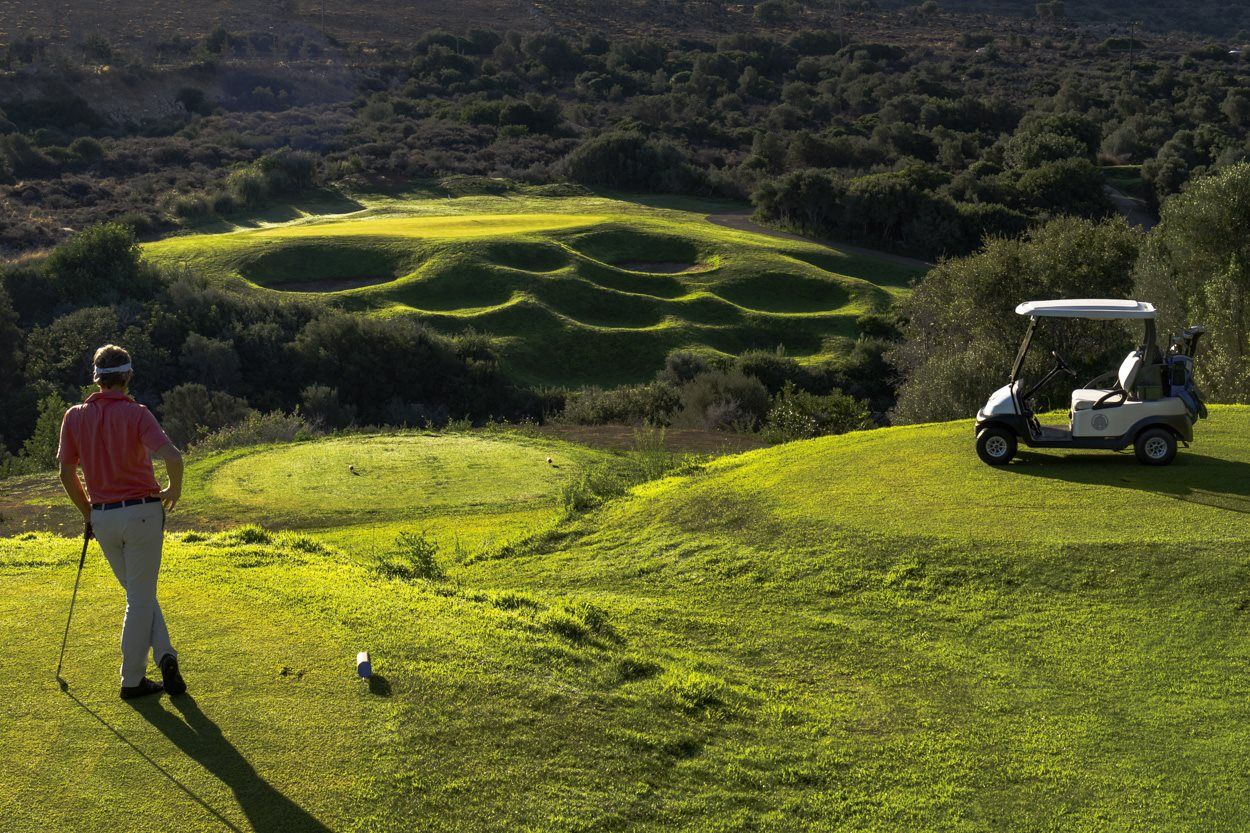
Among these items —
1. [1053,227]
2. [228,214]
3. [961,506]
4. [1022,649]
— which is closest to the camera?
[1022,649]

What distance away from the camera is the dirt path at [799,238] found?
222 ft

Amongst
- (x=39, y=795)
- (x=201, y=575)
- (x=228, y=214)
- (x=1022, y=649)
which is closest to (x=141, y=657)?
(x=39, y=795)

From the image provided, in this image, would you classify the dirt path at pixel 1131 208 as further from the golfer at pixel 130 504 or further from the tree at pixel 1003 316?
the golfer at pixel 130 504

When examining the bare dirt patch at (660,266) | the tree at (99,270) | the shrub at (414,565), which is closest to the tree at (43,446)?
the shrub at (414,565)

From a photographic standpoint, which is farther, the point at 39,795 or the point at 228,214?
the point at 228,214

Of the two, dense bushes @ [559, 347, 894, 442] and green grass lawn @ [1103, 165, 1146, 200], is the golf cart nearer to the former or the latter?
dense bushes @ [559, 347, 894, 442]

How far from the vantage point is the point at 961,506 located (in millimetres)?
13617

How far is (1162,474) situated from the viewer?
46.6 feet

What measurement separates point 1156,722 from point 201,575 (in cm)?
780

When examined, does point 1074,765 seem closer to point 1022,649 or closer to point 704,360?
point 1022,649

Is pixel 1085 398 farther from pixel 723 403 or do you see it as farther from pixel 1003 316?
pixel 1003 316

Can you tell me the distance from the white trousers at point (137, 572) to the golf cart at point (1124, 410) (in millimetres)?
9823

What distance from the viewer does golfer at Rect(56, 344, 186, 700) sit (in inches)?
324

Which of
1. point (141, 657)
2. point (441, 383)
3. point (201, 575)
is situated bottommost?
point (441, 383)
